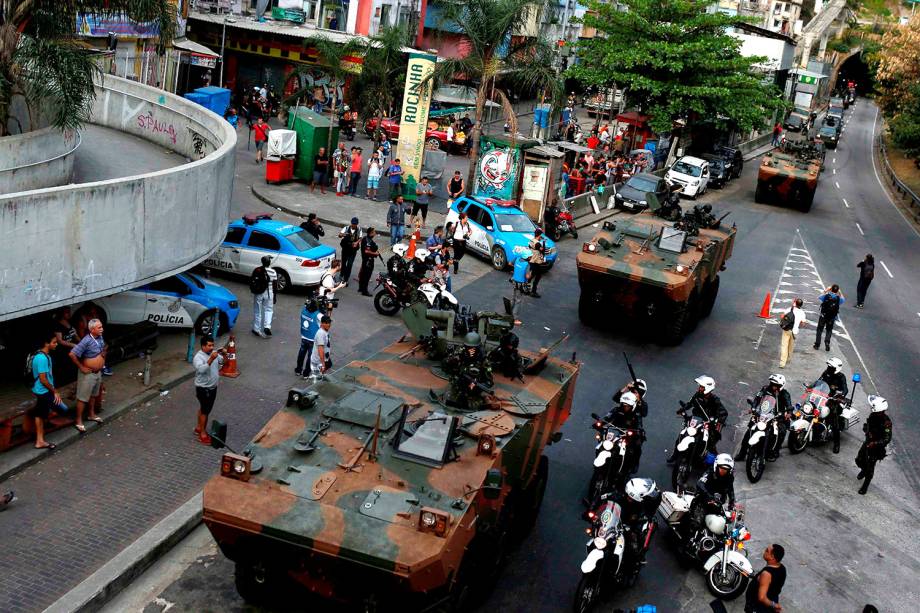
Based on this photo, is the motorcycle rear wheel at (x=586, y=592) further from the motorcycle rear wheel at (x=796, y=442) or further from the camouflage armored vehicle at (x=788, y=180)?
the camouflage armored vehicle at (x=788, y=180)

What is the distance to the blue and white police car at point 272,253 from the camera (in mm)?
21766

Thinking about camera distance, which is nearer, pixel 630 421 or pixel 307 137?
pixel 630 421

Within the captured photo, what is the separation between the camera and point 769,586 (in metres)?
10.8

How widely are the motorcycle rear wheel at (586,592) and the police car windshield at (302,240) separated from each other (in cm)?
1226

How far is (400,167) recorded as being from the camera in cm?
3212

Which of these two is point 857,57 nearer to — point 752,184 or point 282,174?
point 752,184

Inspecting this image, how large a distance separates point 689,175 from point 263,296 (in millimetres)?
27648

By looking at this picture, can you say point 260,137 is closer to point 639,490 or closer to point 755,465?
point 755,465

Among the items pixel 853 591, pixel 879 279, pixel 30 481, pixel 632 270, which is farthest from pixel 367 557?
pixel 879 279

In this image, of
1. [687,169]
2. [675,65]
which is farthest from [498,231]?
[675,65]

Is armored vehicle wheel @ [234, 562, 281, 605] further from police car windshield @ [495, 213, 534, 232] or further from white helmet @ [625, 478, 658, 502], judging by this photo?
police car windshield @ [495, 213, 534, 232]

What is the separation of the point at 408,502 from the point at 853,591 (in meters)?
6.42

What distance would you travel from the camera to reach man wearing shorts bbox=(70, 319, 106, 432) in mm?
14172

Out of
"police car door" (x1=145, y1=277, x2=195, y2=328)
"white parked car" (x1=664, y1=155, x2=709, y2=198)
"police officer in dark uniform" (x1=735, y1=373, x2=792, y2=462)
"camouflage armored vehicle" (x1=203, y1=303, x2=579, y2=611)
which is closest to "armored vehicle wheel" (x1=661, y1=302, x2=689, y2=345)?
"police officer in dark uniform" (x1=735, y1=373, x2=792, y2=462)
